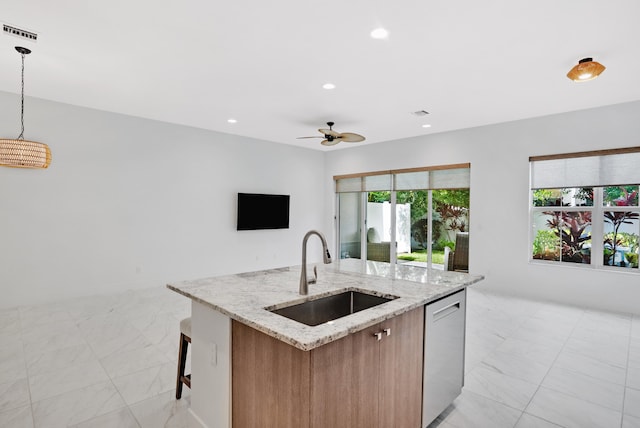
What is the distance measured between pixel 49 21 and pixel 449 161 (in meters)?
5.67

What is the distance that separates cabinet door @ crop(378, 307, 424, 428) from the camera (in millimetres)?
1692

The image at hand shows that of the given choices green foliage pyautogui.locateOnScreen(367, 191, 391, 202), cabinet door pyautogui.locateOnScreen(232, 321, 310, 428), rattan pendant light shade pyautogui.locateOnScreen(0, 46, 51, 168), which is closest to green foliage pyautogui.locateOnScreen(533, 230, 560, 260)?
green foliage pyautogui.locateOnScreen(367, 191, 391, 202)

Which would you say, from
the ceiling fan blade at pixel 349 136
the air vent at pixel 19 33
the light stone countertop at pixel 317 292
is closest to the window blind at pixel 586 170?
the ceiling fan blade at pixel 349 136

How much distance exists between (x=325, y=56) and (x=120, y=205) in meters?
4.02

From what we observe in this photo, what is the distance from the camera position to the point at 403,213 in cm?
700

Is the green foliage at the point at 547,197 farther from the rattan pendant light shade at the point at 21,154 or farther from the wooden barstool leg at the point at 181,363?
the rattan pendant light shade at the point at 21,154

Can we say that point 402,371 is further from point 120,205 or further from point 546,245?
point 120,205

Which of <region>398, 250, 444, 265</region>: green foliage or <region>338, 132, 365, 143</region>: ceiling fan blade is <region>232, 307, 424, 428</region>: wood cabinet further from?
<region>398, 250, 444, 265</region>: green foliage

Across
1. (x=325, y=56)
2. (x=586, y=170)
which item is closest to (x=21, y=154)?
(x=325, y=56)

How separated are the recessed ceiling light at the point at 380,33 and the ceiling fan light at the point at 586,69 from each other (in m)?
1.87

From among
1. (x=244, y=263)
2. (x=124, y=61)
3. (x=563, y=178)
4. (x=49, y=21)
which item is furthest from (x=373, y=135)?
(x=49, y=21)

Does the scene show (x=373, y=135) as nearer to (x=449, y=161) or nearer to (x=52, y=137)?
(x=449, y=161)

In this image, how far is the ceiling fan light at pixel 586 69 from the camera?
3111 mm

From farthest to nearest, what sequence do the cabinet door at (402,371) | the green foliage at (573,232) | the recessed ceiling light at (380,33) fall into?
the green foliage at (573,232) < the recessed ceiling light at (380,33) < the cabinet door at (402,371)
